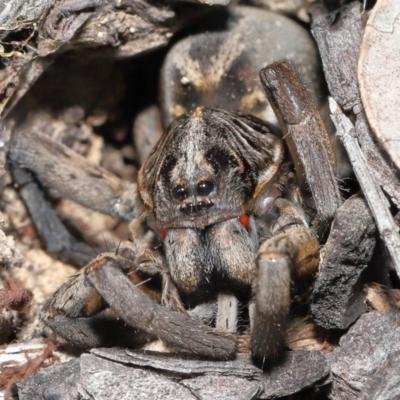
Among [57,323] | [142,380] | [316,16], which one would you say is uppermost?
[316,16]

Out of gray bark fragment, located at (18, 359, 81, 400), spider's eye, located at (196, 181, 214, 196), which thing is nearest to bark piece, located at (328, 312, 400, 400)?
spider's eye, located at (196, 181, 214, 196)

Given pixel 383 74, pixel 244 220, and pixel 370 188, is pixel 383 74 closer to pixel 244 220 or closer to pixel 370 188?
pixel 370 188


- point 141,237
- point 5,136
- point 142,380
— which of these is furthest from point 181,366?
point 5,136

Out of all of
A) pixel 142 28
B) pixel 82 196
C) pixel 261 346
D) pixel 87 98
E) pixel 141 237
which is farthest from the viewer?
pixel 87 98

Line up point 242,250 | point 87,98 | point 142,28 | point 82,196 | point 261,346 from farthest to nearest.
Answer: point 87,98, point 82,196, point 142,28, point 242,250, point 261,346

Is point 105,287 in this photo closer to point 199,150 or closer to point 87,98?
point 199,150

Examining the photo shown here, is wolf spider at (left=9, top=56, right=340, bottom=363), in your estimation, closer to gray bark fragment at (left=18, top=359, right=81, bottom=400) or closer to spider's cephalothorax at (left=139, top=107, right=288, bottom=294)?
spider's cephalothorax at (left=139, top=107, right=288, bottom=294)
